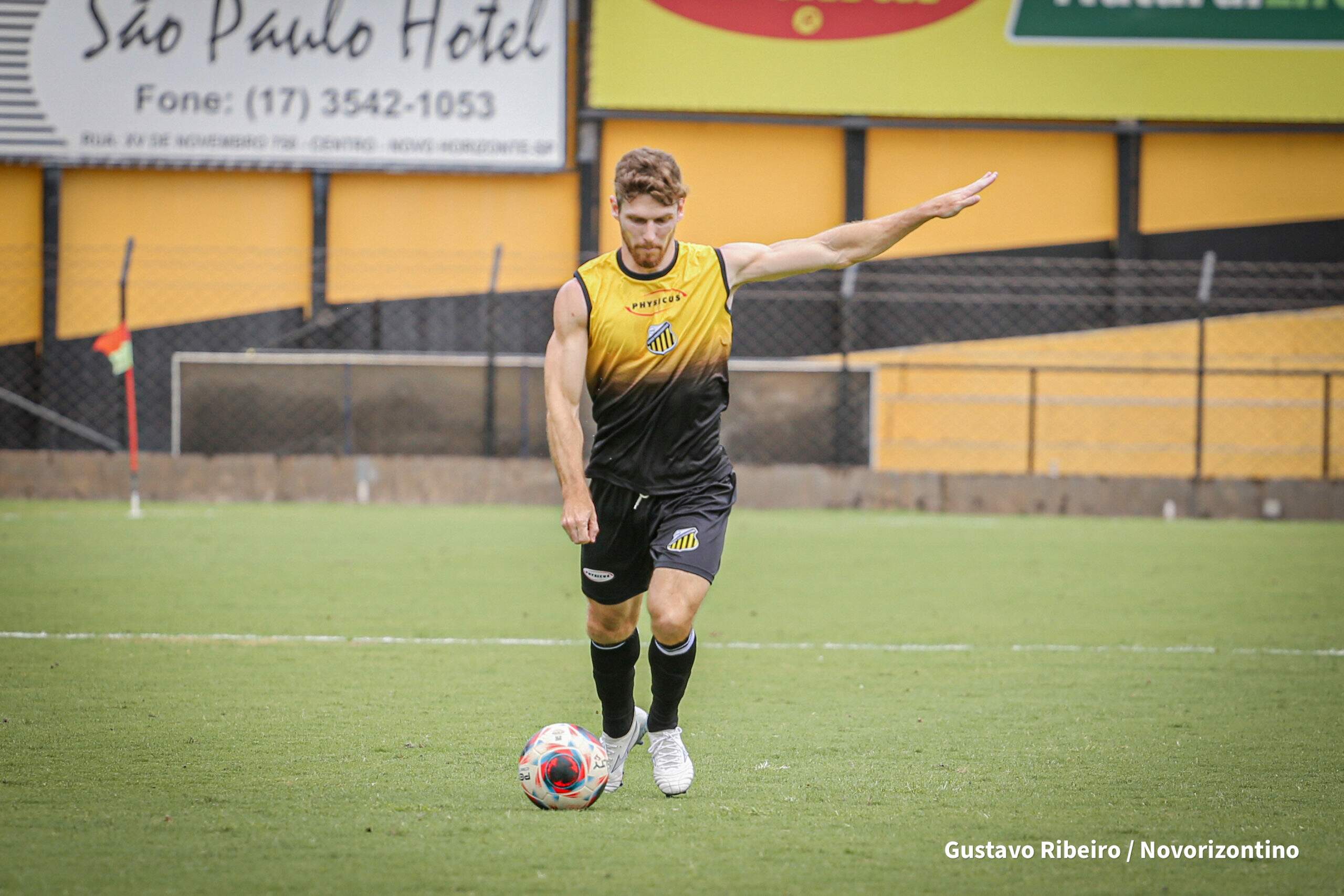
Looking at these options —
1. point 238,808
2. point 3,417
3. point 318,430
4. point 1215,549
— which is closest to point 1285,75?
point 1215,549

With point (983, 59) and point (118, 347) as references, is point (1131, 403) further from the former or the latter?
point (118, 347)

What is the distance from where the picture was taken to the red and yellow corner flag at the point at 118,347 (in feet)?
50.7

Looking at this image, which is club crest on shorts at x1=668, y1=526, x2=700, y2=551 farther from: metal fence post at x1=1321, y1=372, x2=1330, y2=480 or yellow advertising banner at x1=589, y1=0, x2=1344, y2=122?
yellow advertising banner at x1=589, y1=0, x2=1344, y2=122

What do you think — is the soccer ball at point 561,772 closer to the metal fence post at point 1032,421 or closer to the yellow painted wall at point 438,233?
the metal fence post at point 1032,421

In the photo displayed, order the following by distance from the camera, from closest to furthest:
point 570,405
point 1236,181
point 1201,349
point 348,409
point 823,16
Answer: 1. point 570,405
2. point 1201,349
3. point 348,409
4. point 823,16
5. point 1236,181

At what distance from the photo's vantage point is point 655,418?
5.04 metres

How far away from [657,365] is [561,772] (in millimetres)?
Answer: 1355

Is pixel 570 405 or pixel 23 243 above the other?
pixel 23 243

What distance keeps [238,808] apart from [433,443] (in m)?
16.0

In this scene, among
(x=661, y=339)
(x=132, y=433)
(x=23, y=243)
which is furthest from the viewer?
(x=23, y=243)

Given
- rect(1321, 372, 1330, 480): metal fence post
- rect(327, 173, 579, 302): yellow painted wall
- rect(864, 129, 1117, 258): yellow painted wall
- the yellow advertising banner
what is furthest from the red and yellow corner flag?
rect(1321, 372, 1330, 480): metal fence post

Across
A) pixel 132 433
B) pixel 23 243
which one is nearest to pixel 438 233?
pixel 23 243

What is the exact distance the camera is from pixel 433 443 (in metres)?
20.2

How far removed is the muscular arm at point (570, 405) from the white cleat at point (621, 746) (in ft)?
2.34
